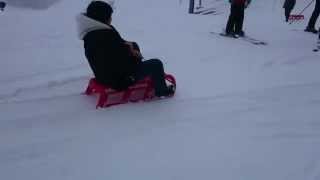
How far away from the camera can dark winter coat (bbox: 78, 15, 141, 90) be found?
4.41 meters

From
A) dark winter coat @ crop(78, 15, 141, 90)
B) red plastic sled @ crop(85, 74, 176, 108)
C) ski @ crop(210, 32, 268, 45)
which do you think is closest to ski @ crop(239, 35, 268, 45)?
ski @ crop(210, 32, 268, 45)

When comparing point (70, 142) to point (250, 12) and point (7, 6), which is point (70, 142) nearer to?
point (7, 6)

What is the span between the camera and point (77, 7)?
11.4 metres

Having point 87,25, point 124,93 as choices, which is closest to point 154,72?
point 124,93

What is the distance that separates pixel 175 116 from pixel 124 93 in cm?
63

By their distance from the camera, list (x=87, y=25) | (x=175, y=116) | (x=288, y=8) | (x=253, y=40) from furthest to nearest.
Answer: (x=288, y=8) < (x=253, y=40) < (x=175, y=116) < (x=87, y=25)

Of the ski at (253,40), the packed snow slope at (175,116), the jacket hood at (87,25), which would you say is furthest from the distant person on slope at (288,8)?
the jacket hood at (87,25)

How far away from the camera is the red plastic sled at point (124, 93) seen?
4.71 metres

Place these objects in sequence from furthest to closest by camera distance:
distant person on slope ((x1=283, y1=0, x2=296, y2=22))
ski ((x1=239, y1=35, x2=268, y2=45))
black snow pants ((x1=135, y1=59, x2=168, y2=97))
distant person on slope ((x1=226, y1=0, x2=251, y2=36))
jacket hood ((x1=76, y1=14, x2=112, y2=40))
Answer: distant person on slope ((x1=283, y1=0, x2=296, y2=22)) < distant person on slope ((x1=226, y1=0, x2=251, y2=36)) < ski ((x1=239, y1=35, x2=268, y2=45)) < black snow pants ((x1=135, y1=59, x2=168, y2=97)) < jacket hood ((x1=76, y1=14, x2=112, y2=40))

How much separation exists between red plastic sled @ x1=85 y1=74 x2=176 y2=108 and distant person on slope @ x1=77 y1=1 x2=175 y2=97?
0.09 m

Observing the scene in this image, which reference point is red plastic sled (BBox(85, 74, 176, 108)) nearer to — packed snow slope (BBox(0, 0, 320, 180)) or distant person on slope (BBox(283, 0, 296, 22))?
packed snow slope (BBox(0, 0, 320, 180))

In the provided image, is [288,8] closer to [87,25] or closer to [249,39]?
[249,39]

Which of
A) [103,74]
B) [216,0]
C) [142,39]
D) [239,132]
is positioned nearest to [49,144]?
[103,74]

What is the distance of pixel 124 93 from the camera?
477cm
